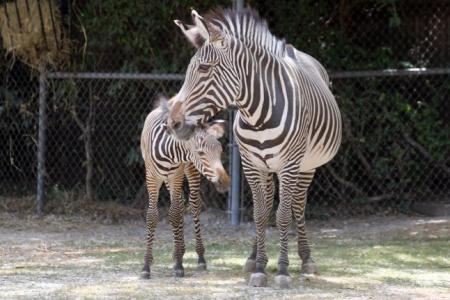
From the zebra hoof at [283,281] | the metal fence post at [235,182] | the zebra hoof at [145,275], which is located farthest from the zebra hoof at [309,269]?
the metal fence post at [235,182]

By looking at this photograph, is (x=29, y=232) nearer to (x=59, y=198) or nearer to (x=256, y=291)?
(x=59, y=198)

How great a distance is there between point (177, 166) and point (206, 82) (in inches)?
40.7

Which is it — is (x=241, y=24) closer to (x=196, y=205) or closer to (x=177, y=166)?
(x=177, y=166)

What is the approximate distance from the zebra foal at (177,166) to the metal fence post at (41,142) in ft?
11.0

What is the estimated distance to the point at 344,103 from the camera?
1016 centimetres

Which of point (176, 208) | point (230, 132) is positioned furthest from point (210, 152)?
point (230, 132)

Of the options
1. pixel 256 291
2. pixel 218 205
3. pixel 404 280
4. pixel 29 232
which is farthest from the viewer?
pixel 218 205

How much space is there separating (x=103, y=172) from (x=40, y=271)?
3896 millimetres

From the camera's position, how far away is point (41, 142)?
1037cm

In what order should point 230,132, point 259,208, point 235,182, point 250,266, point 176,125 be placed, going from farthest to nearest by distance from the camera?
point 230,132
point 235,182
point 250,266
point 259,208
point 176,125

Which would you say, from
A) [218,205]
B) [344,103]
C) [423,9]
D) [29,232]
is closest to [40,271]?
[29,232]

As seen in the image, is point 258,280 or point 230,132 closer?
point 258,280

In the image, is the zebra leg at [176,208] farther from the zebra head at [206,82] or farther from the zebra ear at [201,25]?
the zebra ear at [201,25]

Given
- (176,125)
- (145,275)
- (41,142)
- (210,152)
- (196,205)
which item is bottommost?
(145,275)
